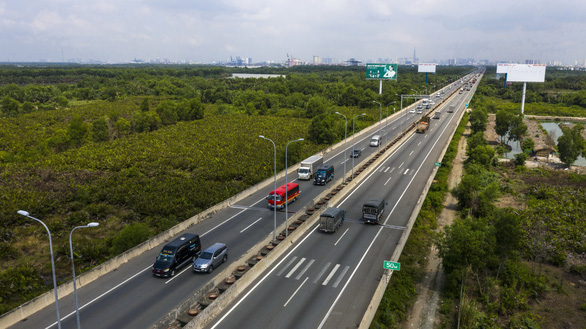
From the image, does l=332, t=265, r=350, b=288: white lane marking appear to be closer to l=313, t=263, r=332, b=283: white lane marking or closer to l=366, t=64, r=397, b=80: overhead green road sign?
l=313, t=263, r=332, b=283: white lane marking

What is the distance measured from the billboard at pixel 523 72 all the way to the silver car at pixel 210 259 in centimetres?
12146

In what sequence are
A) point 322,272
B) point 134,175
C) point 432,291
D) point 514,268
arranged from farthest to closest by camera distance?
point 134,175
point 514,268
point 432,291
point 322,272

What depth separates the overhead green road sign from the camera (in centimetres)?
13288

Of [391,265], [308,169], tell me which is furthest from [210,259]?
[308,169]

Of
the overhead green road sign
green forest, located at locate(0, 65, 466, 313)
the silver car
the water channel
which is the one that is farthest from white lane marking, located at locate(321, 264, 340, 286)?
the overhead green road sign

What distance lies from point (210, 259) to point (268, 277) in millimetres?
4556

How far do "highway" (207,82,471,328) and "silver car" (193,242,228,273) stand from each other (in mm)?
3950

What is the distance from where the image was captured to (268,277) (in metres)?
29.2

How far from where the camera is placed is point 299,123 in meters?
106

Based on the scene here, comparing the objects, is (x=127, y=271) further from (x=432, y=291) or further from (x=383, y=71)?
(x=383, y=71)

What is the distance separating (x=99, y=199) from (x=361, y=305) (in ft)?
132

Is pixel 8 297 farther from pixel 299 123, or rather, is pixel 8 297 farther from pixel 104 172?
pixel 299 123

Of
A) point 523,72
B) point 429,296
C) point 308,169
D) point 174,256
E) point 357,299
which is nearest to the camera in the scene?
point 357,299

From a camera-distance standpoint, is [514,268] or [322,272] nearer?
[322,272]
